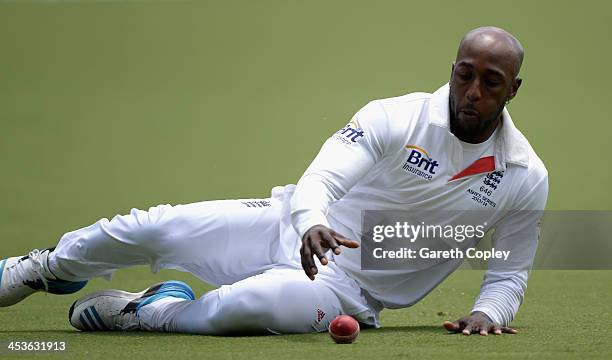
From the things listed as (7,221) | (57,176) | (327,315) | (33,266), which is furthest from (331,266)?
(57,176)

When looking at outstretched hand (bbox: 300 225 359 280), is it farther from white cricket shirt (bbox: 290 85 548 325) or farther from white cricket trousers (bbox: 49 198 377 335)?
white cricket trousers (bbox: 49 198 377 335)

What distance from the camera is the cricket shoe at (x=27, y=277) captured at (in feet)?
14.2

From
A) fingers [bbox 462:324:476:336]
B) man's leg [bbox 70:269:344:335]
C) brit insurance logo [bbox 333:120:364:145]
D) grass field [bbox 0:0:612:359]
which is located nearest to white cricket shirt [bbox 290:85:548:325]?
brit insurance logo [bbox 333:120:364:145]

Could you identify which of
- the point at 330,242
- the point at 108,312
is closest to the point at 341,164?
the point at 330,242

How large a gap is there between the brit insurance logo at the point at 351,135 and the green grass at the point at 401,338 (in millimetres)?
638

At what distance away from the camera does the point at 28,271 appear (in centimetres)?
432

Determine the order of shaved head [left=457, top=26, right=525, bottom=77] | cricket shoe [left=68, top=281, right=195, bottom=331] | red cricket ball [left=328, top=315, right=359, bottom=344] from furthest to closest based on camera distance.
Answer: cricket shoe [left=68, top=281, right=195, bottom=331] < shaved head [left=457, top=26, right=525, bottom=77] < red cricket ball [left=328, top=315, right=359, bottom=344]

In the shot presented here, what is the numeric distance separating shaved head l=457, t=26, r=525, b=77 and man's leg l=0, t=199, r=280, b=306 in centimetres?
92

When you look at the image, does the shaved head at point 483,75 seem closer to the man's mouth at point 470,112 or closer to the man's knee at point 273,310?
the man's mouth at point 470,112

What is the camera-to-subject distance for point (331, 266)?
14.1ft

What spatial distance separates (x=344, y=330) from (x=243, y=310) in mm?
381

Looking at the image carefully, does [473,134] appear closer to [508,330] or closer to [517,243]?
[517,243]

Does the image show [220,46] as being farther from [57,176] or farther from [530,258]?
[530,258]

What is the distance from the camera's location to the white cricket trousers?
4.06 m
